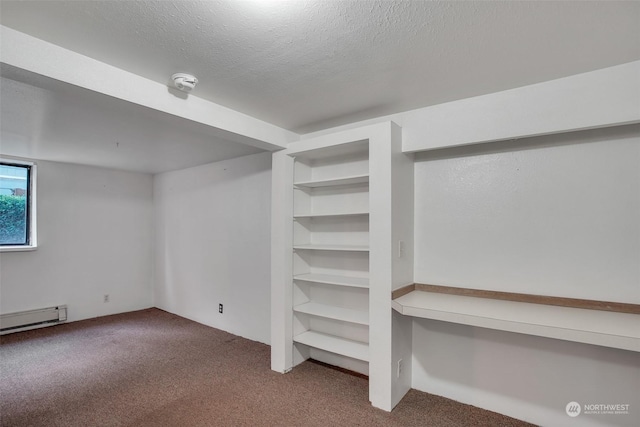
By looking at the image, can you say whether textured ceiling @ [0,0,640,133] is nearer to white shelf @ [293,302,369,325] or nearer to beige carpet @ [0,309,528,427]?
white shelf @ [293,302,369,325]

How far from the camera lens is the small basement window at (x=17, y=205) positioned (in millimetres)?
4082

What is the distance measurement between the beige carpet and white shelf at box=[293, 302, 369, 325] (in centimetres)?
56

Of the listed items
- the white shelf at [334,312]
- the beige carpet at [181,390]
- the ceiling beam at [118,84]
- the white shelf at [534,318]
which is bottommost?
the beige carpet at [181,390]

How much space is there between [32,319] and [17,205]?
152 cm

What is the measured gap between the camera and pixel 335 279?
2.82 metres

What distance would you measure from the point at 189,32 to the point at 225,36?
6.5 inches

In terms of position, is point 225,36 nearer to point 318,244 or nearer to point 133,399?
point 318,244

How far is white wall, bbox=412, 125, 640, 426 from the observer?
189 centimetres

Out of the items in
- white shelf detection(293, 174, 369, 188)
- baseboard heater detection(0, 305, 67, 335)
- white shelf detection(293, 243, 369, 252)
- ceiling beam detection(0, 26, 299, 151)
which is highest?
ceiling beam detection(0, 26, 299, 151)

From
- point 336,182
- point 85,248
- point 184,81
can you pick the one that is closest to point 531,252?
point 336,182

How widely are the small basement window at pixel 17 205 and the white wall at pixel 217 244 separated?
1578 millimetres

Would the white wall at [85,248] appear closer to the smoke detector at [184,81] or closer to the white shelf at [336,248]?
the white shelf at [336,248]
